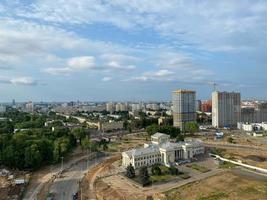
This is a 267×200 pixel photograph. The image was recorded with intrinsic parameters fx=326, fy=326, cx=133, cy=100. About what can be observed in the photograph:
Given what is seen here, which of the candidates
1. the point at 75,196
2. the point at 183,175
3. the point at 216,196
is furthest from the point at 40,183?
the point at 216,196

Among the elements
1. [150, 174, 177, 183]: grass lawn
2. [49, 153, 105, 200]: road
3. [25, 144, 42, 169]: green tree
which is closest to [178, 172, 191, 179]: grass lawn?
[150, 174, 177, 183]: grass lawn

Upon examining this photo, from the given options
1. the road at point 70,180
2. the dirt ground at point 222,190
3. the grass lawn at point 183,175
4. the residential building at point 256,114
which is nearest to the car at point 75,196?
the road at point 70,180

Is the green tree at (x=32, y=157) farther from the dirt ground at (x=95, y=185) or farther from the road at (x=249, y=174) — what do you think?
the road at (x=249, y=174)

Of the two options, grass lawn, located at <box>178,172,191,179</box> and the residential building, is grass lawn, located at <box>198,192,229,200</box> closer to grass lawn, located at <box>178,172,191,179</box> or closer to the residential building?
grass lawn, located at <box>178,172,191,179</box>

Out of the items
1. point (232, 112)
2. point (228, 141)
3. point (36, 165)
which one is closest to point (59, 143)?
point (36, 165)

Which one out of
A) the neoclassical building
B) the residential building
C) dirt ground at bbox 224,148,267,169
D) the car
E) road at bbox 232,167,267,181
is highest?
the residential building
